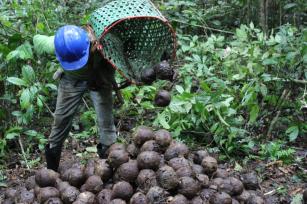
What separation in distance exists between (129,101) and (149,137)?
1971 millimetres

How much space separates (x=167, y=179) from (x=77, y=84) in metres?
1.35

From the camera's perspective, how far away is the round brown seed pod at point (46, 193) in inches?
148

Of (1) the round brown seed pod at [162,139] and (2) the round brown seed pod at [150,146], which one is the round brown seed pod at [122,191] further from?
(1) the round brown seed pod at [162,139]

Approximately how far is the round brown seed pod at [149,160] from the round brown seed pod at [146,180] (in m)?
0.04

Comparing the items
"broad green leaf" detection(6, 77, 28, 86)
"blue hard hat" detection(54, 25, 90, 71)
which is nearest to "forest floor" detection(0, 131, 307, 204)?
"broad green leaf" detection(6, 77, 28, 86)

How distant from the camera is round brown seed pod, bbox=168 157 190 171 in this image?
3711 mm

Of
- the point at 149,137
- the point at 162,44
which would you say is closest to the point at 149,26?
the point at 162,44

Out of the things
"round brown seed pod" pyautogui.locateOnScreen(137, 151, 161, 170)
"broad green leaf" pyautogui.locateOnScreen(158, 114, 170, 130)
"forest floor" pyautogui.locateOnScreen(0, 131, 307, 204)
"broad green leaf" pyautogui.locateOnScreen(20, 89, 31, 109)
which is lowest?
"forest floor" pyautogui.locateOnScreen(0, 131, 307, 204)

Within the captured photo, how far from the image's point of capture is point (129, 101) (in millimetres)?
5898

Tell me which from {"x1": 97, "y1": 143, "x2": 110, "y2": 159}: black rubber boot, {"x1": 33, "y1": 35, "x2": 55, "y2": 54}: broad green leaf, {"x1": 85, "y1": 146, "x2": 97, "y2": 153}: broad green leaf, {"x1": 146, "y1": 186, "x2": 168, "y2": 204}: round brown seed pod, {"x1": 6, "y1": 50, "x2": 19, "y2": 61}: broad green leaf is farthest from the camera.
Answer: {"x1": 85, "y1": 146, "x2": 97, "y2": 153}: broad green leaf

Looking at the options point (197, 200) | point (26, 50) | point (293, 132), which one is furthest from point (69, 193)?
point (293, 132)

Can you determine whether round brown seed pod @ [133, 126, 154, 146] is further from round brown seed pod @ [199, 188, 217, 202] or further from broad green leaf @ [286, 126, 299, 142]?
broad green leaf @ [286, 126, 299, 142]

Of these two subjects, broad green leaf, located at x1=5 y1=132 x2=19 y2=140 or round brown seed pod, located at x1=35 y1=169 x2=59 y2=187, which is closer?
round brown seed pod, located at x1=35 y1=169 x2=59 y2=187

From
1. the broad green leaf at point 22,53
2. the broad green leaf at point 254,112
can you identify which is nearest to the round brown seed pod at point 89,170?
the broad green leaf at point 22,53
